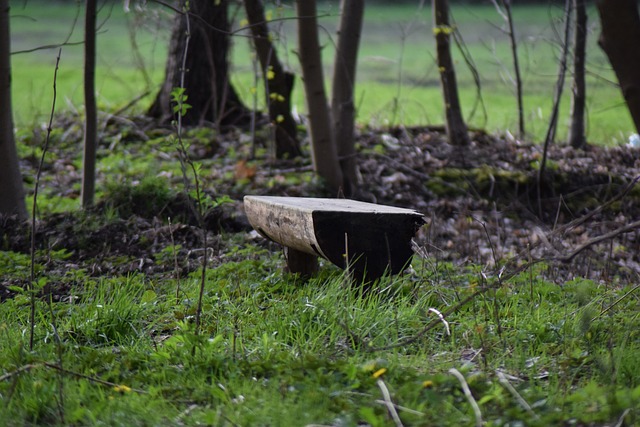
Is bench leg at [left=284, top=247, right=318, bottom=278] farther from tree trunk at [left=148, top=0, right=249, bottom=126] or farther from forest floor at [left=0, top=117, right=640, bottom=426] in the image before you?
tree trunk at [left=148, top=0, right=249, bottom=126]

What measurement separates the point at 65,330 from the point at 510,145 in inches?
295

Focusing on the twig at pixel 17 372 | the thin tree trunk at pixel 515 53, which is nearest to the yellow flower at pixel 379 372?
the twig at pixel 17 372

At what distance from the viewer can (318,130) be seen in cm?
852

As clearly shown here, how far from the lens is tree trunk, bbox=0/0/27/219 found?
6.58m

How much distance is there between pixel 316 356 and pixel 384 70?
22.2 metres

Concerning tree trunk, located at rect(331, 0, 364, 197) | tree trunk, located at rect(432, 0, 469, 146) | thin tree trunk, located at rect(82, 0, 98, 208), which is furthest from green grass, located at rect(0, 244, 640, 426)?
tree trunk, located at rect(432, 0, 469, 146)

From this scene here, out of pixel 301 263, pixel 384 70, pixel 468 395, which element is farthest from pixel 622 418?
pixel 384 70

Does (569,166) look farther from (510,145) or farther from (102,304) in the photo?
(102,304)

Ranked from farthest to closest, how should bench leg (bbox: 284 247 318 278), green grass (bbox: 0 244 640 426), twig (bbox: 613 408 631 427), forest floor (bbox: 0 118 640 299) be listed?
forest floor (bbox: 0 118 640 299) < bench leg (bbox: 284 247 318 278) < green grass (bbox: 0 244 640 426) < twig (bbox: 613 408 631 427)

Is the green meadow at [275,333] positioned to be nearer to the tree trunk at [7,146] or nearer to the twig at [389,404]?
the twig at [389,404]

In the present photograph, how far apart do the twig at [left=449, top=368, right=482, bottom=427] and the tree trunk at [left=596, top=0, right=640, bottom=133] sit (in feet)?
4.44

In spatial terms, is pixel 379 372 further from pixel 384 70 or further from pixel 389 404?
pixel 384 70

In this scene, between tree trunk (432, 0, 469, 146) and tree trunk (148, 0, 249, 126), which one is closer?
tree trunk (432, 0, 469, 146)

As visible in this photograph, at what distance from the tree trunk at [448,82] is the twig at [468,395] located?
7069 millimetres
